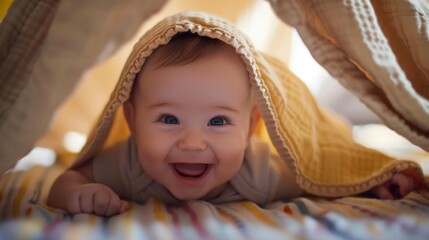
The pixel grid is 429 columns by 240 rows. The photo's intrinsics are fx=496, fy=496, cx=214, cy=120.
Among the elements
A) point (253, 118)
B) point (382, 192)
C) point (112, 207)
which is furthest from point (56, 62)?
point (382, 192)

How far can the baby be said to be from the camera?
33.1 inches

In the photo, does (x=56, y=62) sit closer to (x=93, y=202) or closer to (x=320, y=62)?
(x=93, y=202)

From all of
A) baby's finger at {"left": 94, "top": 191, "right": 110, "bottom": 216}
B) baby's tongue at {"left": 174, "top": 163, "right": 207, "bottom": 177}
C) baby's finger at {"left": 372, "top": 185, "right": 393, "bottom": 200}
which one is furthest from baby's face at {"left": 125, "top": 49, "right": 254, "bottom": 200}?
baby's finger at {"left": 372, "top": 185, "right": 393, "bottom": 200}

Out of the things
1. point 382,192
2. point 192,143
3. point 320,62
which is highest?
point 320,62

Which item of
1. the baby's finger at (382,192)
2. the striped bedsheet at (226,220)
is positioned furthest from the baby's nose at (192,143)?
the baby's finger at (382,192)

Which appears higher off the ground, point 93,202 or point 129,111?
point 129,111

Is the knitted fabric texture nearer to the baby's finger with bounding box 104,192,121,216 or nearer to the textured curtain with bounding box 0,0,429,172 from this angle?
the textured curtain with bounding box 0,0,429,172

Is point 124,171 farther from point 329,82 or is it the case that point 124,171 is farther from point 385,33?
point 329,82

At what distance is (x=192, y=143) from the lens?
830mm

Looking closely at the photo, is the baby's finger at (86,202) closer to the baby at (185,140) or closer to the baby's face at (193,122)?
the baby at (185,140)

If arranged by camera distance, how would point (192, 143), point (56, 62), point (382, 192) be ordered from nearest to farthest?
1. point (56, 62)
2. point (192, 143)
3. point (382, 192)

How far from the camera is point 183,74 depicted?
846mm

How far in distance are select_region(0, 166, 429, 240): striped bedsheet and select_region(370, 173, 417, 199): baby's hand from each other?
28 mm

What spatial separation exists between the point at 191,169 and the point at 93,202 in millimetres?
183
